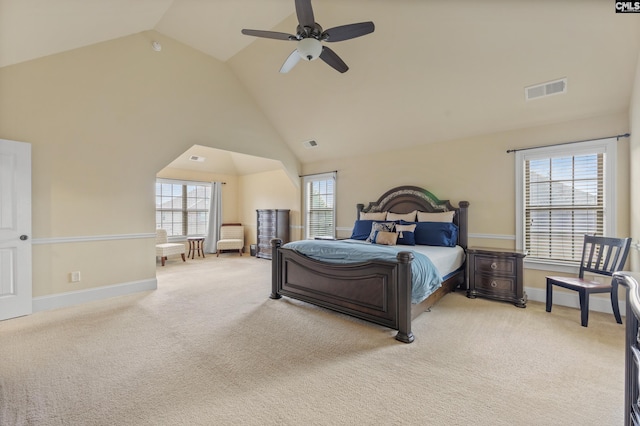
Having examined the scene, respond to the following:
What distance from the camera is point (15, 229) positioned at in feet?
10.1

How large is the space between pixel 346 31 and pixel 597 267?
3.86 metres

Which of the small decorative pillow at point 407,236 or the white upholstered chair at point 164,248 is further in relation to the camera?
the white upholstered chair at point 164,248

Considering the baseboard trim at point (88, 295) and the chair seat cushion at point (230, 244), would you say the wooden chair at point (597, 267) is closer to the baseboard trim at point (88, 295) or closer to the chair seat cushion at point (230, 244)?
the baseboard trim at point (88, 295)

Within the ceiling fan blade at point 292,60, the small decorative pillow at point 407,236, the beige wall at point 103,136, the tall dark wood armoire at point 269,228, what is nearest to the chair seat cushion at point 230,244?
the tall dark wood armoire at point 269,228

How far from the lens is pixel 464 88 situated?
371cm

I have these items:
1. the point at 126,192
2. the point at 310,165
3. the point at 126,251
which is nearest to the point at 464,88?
the point at 310,165

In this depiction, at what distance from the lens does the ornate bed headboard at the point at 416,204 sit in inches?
170

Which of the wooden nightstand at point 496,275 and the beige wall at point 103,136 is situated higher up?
the beige wall at point 103,136

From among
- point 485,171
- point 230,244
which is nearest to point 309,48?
point 485,171

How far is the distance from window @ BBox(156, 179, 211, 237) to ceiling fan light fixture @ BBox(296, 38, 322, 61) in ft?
19.5

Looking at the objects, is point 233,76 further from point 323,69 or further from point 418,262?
point 418,262

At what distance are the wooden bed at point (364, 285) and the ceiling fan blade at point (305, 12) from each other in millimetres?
2305

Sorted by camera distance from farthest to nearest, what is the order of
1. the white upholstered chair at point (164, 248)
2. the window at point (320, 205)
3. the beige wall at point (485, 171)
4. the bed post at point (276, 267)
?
the window at point (320, 205)
the white upholstered chair at point (164, 248)
the bed post at point (276, 267)
the beige wall at point (485, 171)

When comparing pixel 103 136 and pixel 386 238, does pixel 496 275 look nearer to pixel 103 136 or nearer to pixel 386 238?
pixel 386 238
